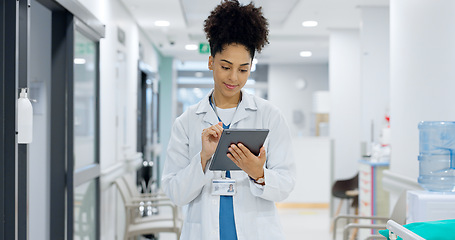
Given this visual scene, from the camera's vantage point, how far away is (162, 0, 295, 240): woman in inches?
69.6

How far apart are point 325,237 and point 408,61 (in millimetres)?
3612

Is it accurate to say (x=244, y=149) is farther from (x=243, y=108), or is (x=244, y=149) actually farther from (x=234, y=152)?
(x=243, y=108)

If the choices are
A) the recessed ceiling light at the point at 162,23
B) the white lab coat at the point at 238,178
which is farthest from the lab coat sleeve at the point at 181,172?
the recessed ceiling light at the point at 162,23

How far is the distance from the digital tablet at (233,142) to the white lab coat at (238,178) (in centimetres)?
6

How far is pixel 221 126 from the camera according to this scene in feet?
5.69

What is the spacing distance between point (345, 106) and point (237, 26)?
6.26 meters

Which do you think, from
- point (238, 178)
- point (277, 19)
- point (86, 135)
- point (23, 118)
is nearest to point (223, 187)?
point (238, 178)

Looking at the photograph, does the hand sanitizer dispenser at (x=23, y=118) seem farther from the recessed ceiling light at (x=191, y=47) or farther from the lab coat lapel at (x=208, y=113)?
the recessed ceiling light at (x=191, y=47)

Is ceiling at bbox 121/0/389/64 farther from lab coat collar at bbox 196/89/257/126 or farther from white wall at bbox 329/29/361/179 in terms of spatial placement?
lab coat collar at bbox 196/89/257/126

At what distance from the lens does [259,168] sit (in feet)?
5.67

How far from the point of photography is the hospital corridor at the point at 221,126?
1809 mm

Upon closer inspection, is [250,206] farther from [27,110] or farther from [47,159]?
[47,159]

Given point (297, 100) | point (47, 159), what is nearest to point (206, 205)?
point (47, 159)

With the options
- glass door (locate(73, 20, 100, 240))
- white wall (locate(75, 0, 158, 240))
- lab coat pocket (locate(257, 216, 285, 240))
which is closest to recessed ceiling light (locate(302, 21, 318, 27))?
white wall (locate(75, 0, 158, 240))
